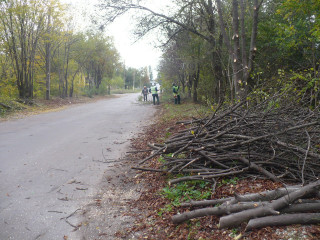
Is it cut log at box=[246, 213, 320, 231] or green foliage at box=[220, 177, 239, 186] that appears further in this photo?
green foliage at box=[220, 177, 239, 186]

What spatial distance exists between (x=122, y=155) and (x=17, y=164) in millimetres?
2499

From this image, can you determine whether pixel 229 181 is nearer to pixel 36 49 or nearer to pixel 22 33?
pixel 22 33

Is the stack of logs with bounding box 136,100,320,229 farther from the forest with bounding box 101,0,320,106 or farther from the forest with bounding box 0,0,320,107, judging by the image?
the forest with bounding box 101,0,320,106

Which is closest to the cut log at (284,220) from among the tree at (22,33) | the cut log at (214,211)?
the cut log at (214,211)

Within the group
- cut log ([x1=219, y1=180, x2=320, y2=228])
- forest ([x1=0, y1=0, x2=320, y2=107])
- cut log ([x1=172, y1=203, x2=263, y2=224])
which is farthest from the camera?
forest ([x1=0, y1=0, x2=320, y2=107])

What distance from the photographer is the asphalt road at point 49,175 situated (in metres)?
3.61

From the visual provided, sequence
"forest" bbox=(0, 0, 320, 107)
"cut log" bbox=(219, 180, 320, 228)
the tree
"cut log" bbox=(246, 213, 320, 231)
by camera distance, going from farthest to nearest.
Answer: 1. the tree
2. "forest" bbox=(0, 0, 320, 107)
3. "cut log" bbox=(219, 180, 320, 228)
4. "cut log" bbox=(246, 213, 320, 231)

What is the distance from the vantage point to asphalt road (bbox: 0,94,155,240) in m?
3.61

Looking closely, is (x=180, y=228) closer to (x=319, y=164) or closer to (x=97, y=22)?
(x=319, y=164)

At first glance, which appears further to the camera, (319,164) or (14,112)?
(14,112)

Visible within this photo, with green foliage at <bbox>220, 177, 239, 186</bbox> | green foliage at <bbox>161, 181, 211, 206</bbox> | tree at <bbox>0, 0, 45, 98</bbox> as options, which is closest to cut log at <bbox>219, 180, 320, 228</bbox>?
green foliage at <bbox>161, 181, 211, 206</bbox>

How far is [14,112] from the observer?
56.1 feet

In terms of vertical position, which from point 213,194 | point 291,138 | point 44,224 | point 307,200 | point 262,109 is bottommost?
point 44,224

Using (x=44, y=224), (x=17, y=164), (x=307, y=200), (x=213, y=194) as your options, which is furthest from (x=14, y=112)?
(x=307, y=200)
